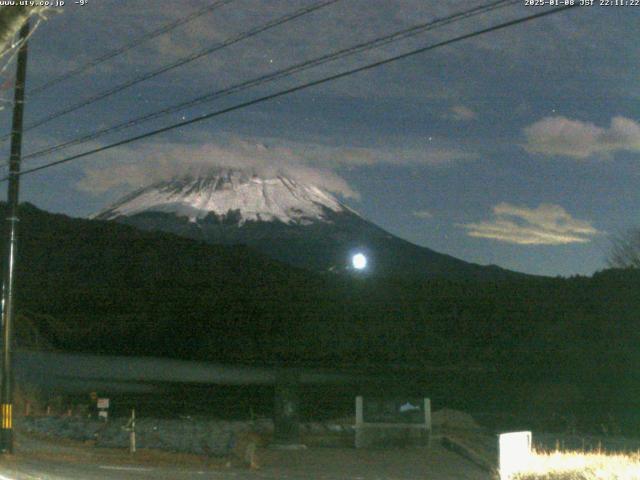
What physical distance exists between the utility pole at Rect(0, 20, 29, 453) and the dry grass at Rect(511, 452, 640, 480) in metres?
11.5

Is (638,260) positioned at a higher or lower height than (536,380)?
higher

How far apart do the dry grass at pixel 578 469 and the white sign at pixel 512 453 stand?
131mm

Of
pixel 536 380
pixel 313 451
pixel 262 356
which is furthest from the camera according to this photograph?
pixel 262 356

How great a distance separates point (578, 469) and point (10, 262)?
1315 centimetres

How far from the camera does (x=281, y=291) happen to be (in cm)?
9912

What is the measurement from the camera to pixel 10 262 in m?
20.0

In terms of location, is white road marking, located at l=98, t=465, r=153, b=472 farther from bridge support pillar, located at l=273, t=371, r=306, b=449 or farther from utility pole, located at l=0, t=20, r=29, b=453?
bridge support pillar, located at l=273, t=371, r=306, b=449

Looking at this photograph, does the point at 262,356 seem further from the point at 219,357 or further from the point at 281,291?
the point at 281,291

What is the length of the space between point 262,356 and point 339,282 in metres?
12.2

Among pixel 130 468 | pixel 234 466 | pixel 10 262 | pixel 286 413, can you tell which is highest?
pixel 10 262

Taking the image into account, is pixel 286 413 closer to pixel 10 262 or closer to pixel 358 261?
pixel 358 261

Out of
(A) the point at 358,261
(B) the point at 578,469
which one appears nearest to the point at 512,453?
(B) the point at 578,469

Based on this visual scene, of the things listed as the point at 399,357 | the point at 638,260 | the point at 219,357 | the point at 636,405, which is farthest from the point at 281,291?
the point at 636,405

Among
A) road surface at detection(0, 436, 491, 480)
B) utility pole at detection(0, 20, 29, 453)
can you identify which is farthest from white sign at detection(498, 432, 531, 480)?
utility pole at detection(0, 20, 29, 453)
